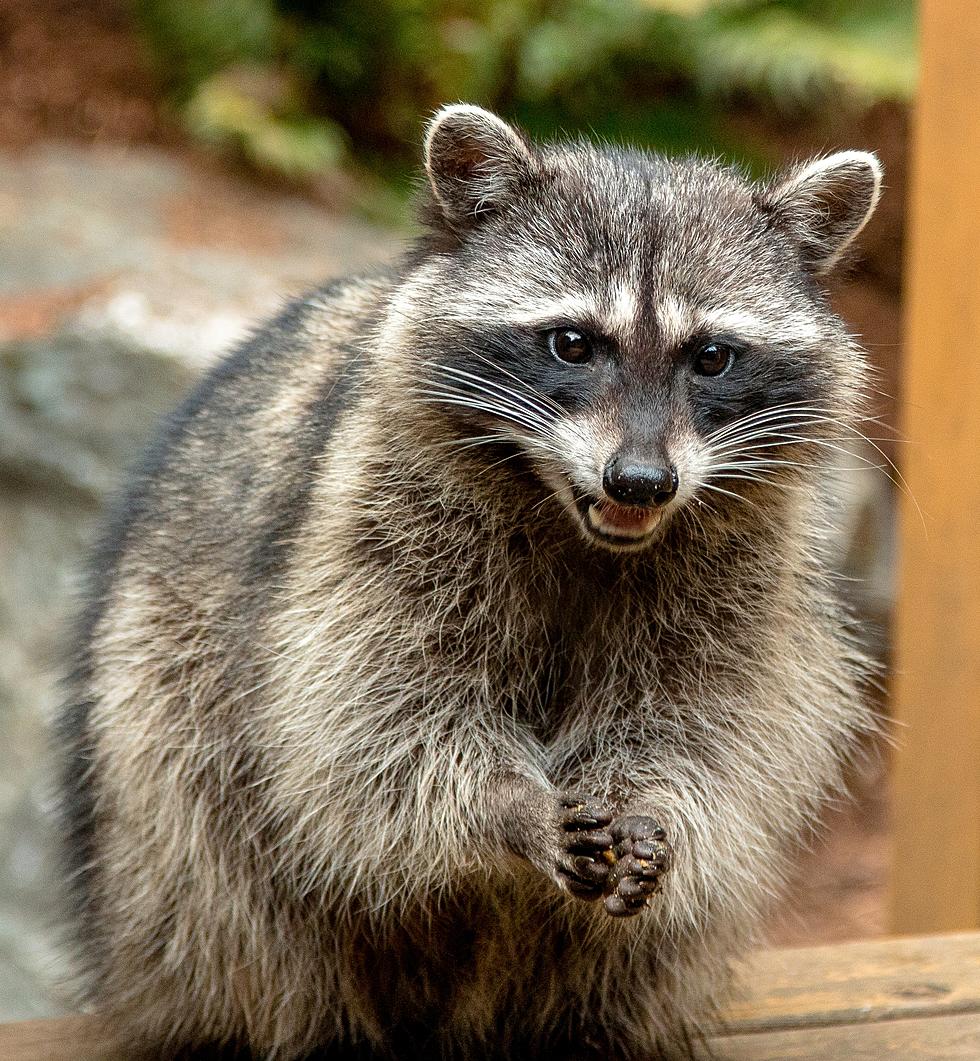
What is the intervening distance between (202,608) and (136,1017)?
82cm

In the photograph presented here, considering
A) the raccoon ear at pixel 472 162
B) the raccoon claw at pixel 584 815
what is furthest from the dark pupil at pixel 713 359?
the raccoon claw at pixel 584 815

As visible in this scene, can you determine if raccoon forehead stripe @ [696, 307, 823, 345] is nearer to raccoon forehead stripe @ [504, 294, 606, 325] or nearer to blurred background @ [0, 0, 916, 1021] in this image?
raccoon forehead stripe @ [504, 294, 606, 325]

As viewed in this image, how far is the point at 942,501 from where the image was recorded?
394 centimetres

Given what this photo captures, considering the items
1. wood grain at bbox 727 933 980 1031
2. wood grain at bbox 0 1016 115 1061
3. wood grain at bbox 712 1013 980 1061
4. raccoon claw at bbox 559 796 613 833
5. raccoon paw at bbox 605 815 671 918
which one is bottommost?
wood grain at bbox 727 933 980 1031

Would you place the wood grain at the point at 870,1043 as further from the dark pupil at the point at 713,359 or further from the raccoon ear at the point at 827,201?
the raccoon ear at the point at 827,201

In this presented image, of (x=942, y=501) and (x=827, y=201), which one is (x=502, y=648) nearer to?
(x=827, y=201)

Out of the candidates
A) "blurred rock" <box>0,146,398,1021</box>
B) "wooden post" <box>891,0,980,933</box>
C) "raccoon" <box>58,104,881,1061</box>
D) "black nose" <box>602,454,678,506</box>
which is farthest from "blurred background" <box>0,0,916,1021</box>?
"black nose" <box>602,454,678,506</box>

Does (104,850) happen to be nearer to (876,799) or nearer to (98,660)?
(98,660)

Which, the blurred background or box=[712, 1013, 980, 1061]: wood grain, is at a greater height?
the blurred background

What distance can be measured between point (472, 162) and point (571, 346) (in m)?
0.47

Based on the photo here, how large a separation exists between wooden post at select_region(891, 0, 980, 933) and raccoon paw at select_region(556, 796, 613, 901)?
5.37ft

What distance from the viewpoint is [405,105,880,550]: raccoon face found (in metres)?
2.58

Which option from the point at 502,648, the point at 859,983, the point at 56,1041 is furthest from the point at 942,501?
the point at 56,1041

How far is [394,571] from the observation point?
2854mm
